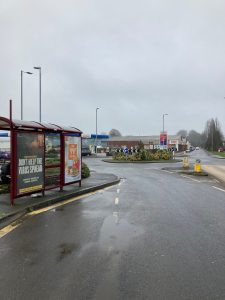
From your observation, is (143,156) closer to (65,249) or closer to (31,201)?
(31,201)

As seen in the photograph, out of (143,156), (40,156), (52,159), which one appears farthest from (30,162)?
(143,156)

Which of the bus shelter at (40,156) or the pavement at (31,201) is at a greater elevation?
the bus shelter at (40,156)

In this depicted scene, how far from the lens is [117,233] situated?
24.6 feet

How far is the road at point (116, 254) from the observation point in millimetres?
4613

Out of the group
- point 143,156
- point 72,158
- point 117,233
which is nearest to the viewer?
point 117,233

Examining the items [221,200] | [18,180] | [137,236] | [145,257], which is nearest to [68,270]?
[145,257]

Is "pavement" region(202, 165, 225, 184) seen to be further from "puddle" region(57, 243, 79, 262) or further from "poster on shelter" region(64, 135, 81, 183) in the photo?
"puddle" region(57, 243, 79, 262)

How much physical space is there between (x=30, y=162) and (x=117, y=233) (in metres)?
4.69

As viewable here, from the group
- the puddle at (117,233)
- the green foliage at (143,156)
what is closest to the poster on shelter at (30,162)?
the puddle at (117,233)

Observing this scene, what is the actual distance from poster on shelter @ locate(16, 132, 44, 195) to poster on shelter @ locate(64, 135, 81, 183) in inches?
81.4

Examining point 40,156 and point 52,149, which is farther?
point 52,149

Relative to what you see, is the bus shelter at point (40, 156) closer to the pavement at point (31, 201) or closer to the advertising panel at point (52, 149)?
the advertising panel at point (52, 149)

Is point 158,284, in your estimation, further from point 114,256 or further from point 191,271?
point 114,256

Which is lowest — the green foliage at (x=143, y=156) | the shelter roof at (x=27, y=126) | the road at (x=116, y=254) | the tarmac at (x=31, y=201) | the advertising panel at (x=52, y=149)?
the road at (x=116, y=254)
